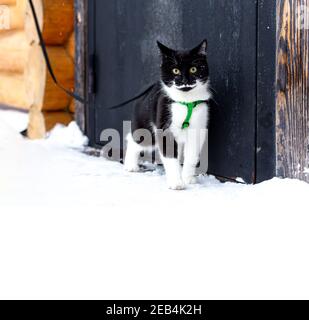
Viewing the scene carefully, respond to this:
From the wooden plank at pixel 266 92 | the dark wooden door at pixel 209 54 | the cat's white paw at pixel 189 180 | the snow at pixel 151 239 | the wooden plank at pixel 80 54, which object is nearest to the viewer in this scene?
the snow at pixel 151 239

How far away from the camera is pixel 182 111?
11.7ft

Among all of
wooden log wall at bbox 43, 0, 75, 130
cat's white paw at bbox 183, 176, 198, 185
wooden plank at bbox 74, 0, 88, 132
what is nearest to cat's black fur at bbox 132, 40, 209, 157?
cat's white paw at bbox 183, 176, 198, 185

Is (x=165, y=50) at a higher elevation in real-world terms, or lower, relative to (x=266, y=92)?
higher

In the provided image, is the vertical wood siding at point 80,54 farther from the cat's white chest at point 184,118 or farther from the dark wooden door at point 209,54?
the cat's white chest at point 184,118

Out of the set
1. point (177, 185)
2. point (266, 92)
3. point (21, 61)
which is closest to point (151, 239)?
point (177, 185)

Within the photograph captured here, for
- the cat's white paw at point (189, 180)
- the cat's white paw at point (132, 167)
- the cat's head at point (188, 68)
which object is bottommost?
the cat's white paw at point (132, 167)

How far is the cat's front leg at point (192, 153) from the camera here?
3598mm

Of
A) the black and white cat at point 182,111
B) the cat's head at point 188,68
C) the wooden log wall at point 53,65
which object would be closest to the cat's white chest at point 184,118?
the black and white cat at point 182,111

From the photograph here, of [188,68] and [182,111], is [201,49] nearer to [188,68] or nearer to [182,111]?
[188,68]

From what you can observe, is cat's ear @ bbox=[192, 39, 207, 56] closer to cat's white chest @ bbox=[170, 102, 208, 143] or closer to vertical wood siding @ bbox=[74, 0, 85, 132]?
cat's white chest @ bbox=[170, 102, 208, 143]

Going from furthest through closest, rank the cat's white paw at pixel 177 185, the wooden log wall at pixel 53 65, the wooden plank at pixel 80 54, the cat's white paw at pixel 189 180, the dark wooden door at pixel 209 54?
the wooden log wall at pixel 53 65 < the wooden plank at pixel 80 54 < the cat's white paw at pixel 189 180 < the cat's white paw at pixel 177 185 < the dark wooden door at pixel 209 54

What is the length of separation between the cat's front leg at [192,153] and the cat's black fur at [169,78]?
0.27 feet

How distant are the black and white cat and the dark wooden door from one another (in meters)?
0.13

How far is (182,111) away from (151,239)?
1.19 meters
